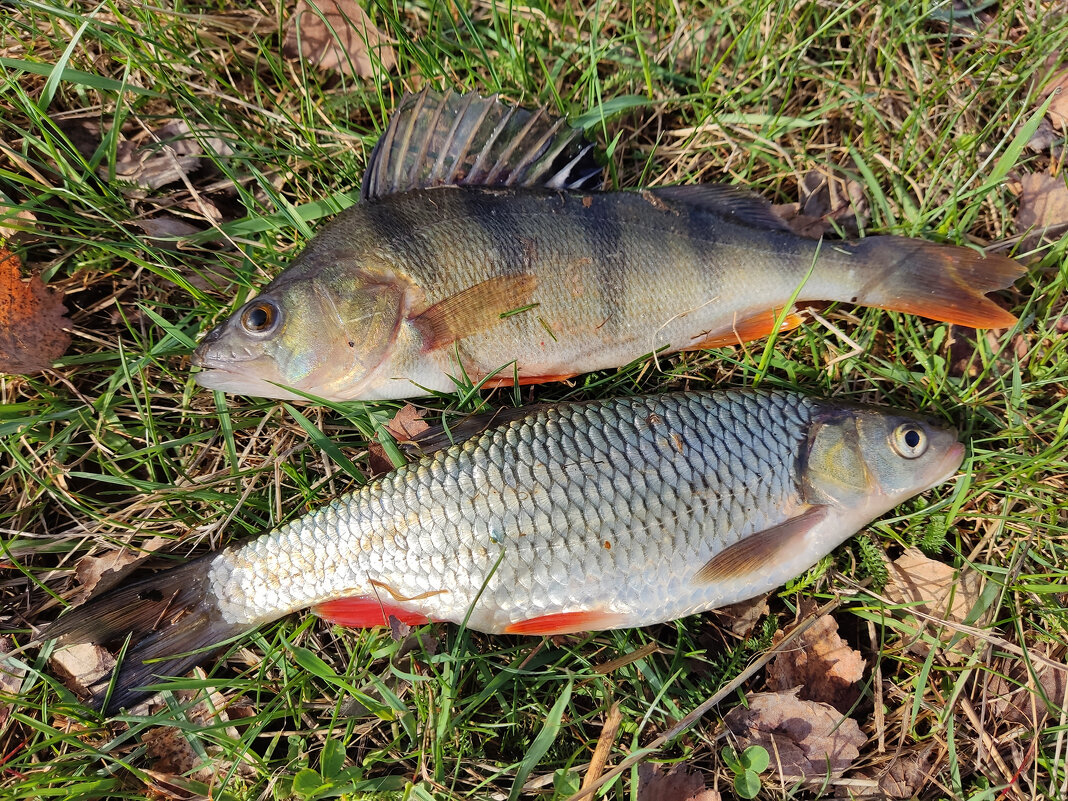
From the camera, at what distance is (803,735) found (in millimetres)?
2592

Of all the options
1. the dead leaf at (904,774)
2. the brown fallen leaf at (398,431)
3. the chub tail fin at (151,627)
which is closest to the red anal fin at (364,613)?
the chub tail fin at (151,627)

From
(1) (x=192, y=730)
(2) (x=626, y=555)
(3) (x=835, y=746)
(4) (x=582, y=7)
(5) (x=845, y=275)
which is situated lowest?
(3) (x=835, y=746)

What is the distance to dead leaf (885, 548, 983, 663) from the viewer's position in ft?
8.95

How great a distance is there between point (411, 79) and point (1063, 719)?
4015 millimetres

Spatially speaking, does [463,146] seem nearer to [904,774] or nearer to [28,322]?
[28,322]

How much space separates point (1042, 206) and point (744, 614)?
7.89 ft

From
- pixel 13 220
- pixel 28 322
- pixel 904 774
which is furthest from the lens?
pixel 13 220

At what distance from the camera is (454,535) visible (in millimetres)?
2391

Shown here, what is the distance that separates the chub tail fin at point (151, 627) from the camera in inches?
99.1

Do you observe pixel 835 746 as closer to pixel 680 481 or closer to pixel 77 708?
pixel 680 481

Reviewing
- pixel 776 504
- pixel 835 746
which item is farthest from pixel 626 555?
pixel 835 746

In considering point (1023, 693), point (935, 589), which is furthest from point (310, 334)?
point (1023, 693)

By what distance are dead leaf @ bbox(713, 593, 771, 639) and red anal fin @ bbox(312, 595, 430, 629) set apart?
1.27 metres

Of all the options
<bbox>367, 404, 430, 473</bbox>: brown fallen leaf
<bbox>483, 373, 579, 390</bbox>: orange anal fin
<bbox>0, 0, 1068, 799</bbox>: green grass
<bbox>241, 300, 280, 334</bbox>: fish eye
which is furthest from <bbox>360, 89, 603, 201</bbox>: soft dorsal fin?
<bbox>367, 404, 430, 473</bbox>: brown fallen leaf
